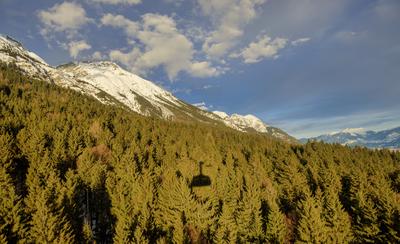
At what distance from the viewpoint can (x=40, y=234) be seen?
3769 centimetres

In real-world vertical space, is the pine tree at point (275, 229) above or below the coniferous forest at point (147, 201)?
below

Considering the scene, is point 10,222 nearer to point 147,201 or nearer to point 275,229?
point 147,201

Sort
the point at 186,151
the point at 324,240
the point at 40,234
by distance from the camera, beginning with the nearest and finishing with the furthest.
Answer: the point at 40,234 < the point at 324,240 < the point at 186,151

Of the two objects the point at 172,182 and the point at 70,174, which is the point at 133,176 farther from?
the point at 70,174

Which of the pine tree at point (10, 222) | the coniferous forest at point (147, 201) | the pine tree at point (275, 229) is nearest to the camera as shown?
the pine tree at point (10, 222)

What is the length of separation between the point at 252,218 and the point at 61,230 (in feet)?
132

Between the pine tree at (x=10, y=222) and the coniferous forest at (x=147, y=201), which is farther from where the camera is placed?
the coniferous forest at (x=147, y=201)

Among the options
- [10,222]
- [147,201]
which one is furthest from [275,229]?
[10,222]

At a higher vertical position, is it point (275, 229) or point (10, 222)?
point (10, 222)

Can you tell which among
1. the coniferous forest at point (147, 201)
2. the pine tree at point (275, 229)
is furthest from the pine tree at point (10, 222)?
the pine tree at point (275, 229)

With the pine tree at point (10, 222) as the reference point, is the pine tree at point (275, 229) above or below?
below

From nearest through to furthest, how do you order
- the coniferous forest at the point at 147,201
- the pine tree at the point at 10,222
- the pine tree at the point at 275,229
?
the pine tree at the point at 10,222 < the coniferous forest at the point at 147,201 < the pine tree at the point at 275,229

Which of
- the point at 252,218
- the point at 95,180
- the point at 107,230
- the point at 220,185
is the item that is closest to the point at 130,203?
the point at 107,230

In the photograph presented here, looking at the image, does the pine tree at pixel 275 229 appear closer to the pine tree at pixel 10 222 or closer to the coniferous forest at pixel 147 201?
the coniferous forest at pixel 147 201
